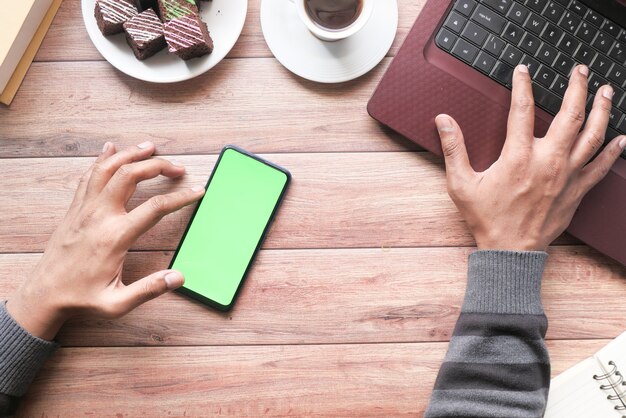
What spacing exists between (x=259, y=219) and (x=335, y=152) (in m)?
0.16

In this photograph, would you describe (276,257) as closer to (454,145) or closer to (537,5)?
(454,145)

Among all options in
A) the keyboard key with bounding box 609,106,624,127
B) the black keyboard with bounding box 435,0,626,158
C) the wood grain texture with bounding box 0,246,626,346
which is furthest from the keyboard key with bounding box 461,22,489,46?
the wood grain texture with bounding box 0,246,626,346

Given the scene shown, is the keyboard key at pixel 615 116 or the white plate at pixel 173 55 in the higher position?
the keyboard key at pixel 615 116

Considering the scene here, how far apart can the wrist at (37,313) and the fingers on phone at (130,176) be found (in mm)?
175

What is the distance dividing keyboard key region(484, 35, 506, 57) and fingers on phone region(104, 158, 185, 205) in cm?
50

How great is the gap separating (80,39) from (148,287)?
405 mm

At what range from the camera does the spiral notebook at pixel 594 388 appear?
2.97 feet

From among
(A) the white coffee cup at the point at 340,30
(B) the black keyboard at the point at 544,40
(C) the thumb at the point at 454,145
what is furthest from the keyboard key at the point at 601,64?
(A) the white coffee cup at the point at 340,30

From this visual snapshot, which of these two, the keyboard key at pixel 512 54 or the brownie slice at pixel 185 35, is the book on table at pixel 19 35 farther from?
the keyboard key at pixel 512 54

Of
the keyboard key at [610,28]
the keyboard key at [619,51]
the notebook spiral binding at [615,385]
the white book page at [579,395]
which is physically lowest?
the white book page at [579,395]

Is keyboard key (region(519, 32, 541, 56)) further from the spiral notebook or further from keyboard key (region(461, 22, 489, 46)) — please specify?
the spiral notebook

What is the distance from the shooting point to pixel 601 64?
873 millimetres

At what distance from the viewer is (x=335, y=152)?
0.94 metres

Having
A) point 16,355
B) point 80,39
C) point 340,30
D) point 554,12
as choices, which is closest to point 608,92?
point 554,12
